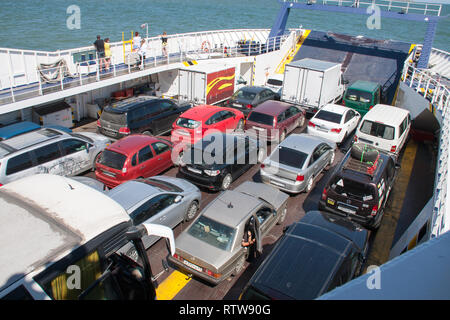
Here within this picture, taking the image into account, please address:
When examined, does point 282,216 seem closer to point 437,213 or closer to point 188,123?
point 437,213

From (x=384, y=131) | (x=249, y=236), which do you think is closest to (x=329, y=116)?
(x=384, y=131)

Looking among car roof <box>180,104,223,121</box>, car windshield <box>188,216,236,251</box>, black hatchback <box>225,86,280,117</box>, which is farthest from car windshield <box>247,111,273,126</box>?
car windshield <box>188,216,236,251</box>

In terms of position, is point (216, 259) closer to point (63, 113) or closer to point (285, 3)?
point (63, 113)

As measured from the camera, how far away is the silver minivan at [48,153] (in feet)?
33.0

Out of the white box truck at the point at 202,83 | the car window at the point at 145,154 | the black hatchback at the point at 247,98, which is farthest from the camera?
the white box truck at the point at 202,83

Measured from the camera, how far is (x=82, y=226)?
4.86 meters

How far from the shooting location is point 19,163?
1016 cm

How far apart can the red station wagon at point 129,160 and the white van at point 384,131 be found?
7451 millimetres

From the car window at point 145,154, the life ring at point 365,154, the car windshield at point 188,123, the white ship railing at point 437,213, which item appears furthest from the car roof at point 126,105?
the white ship railing at point 437,213

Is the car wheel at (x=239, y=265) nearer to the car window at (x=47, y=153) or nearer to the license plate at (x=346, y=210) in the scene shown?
the license plate at (x=346, y=210)

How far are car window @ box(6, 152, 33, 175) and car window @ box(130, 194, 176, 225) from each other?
13.8 ft

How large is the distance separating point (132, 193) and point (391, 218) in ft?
24.1
